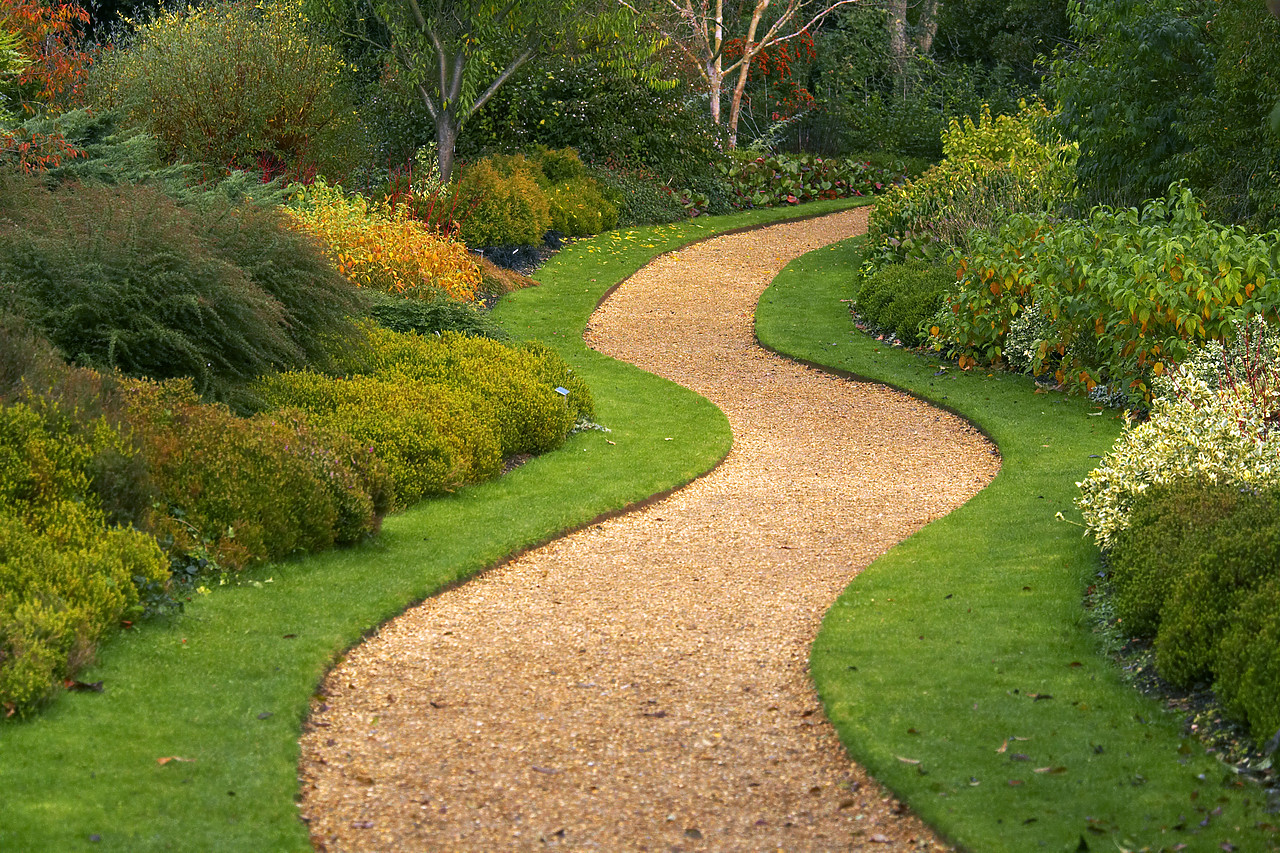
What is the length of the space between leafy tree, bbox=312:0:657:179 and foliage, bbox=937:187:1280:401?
26.6ft

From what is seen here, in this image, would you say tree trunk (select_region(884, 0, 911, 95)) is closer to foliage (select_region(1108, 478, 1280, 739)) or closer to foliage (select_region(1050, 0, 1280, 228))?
foliage (select_region(1050, 0, 1280, 228))

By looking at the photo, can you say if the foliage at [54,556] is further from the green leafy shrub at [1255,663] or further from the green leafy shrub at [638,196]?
the green leafy shrub at [638,196]

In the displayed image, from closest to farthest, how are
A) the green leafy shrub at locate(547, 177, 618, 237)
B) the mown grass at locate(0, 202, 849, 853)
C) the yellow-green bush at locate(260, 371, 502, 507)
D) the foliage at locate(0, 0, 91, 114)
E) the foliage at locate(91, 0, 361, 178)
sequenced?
the mown grass at locate(0, 202, 849, 853) → the yellow-green bush at locate(260, 371, 502, 507) → the foliage at locate(91, 0, 361, 178) → the foliage at locate(0, 0, 91, 114) → the green leafy shrub at locate(547, 177, 618, 237)

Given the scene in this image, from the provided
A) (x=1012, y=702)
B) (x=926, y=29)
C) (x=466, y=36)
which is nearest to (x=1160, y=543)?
(x=1012, y=702)

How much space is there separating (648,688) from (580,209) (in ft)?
46.8

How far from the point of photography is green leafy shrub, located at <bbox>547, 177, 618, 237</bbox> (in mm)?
18656

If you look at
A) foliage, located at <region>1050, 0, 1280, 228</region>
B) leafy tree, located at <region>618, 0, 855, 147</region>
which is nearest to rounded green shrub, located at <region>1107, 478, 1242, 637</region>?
foliage, located at <region>1050, 0, 1280, 228</region>

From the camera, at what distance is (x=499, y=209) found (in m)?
16.8

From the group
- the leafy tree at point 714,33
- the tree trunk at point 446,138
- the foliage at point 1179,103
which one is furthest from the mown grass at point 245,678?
the leafy tree at point 714,33

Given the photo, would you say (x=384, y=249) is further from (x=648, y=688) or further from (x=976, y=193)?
(x=648, y=688)

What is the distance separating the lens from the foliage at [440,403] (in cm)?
787

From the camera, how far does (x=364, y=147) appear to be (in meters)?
19.3

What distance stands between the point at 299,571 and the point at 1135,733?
4.28 meters

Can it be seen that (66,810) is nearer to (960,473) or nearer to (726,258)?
(960,473)
